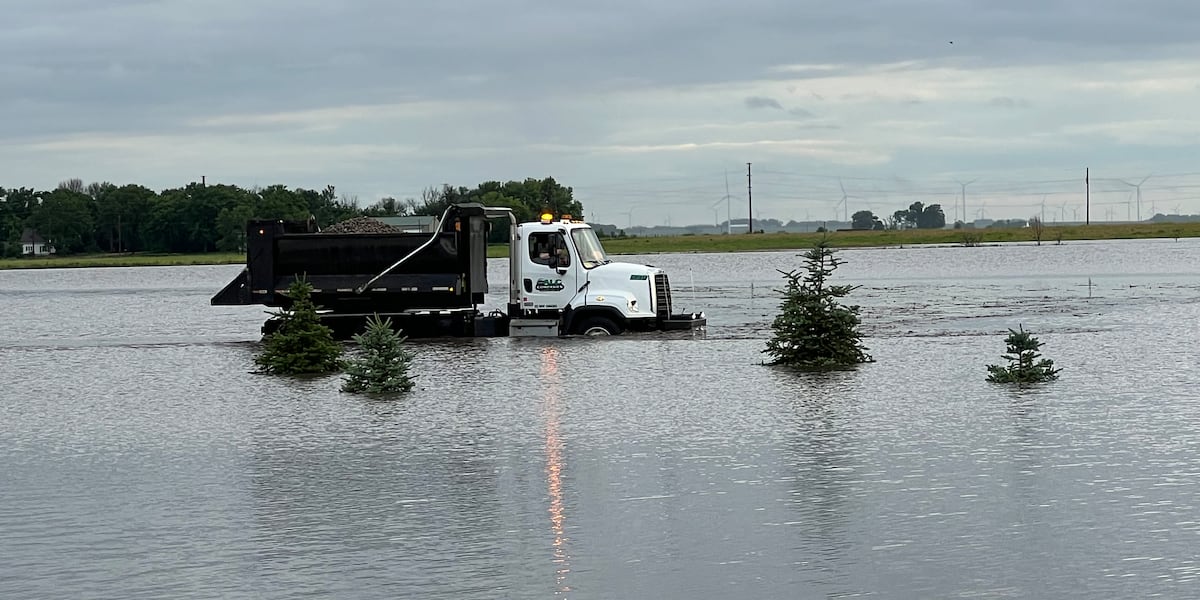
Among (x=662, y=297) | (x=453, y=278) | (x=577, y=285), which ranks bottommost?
(x=662, y=297)

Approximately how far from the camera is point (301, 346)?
25.8 m

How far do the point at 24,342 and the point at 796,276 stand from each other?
21.4 metres

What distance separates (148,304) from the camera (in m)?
56.3

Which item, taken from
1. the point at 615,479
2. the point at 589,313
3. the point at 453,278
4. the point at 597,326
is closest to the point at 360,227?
the point at 453,278

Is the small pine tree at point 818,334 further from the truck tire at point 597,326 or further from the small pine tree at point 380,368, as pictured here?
the small pine tree at point 380,368

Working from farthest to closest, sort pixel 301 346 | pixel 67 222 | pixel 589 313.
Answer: pixel 67 222
pixel 589 313
pixel 301 346

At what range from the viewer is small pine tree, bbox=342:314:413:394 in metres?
21.5

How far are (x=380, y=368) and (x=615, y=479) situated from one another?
9.13 metres

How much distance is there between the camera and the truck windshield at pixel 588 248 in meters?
30.0

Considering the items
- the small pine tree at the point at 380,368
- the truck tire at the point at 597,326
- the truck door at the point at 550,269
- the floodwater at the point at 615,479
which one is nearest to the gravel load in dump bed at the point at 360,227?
the truck door at the point at 550,269

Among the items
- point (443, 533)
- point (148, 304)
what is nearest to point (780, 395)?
point (443, 533)

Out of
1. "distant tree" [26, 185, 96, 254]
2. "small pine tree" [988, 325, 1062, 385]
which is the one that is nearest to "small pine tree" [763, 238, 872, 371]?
"small pine tree" [988, 325, 1062, 385]

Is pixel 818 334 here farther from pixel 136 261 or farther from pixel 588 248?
pixel 136 261

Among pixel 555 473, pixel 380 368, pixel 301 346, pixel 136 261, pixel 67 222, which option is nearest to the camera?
pixel 555 473
